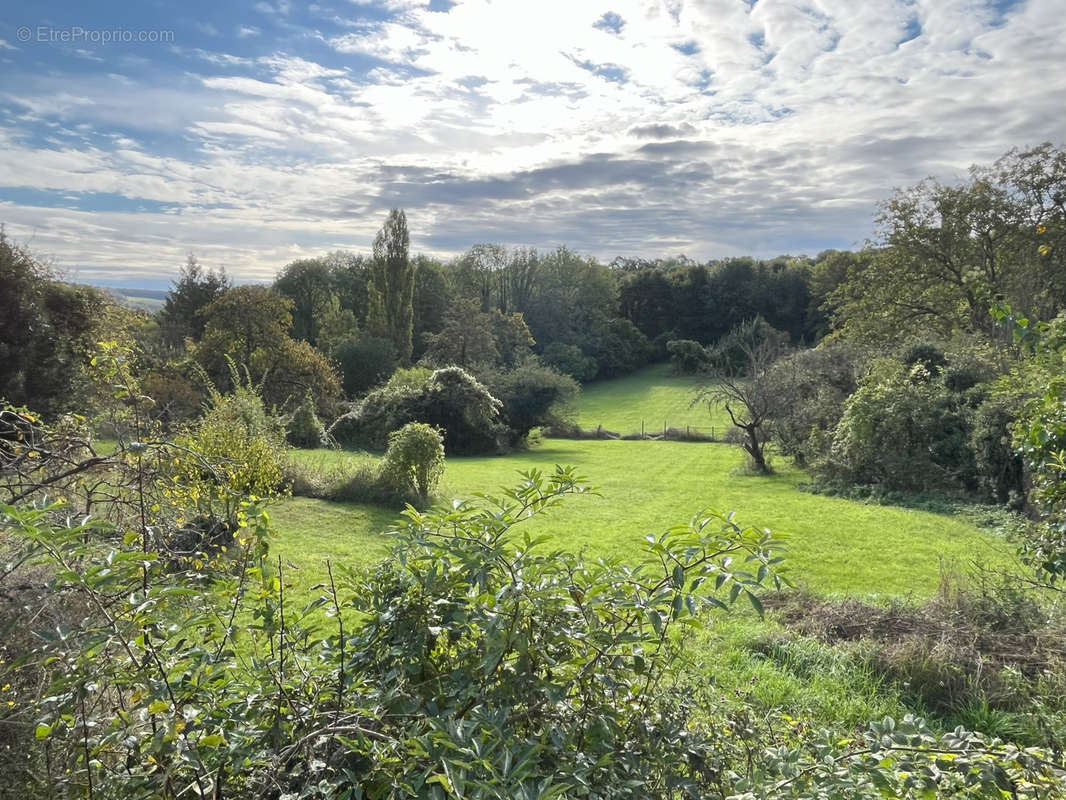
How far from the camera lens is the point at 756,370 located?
59.0ft

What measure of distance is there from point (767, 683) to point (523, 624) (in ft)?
12.4

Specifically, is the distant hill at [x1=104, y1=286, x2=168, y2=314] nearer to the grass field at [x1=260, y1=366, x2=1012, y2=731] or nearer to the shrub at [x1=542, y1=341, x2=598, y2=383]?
the grass field at [x1=260, y1=366, x2=1012, y2=731]

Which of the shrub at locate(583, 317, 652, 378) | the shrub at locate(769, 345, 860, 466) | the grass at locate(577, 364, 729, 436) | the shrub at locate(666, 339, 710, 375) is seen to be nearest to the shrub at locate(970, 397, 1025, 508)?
the shrub at locate(769, 345, 860, 466)

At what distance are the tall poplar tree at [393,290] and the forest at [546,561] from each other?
8.13ft

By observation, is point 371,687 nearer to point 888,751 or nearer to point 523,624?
point 523,624

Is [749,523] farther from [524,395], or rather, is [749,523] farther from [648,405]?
[648,405]

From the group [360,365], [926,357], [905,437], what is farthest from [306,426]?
[926,357]

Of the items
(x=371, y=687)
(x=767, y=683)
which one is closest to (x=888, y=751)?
(x=371, y=687)

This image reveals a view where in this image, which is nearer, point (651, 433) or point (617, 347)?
point (651, 433)

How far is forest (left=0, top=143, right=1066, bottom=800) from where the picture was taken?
1.68m

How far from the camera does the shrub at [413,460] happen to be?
12.7 metres

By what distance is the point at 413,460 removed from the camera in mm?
12703

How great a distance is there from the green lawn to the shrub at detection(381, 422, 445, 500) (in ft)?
Answer: 2.60

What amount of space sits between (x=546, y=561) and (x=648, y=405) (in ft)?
115
